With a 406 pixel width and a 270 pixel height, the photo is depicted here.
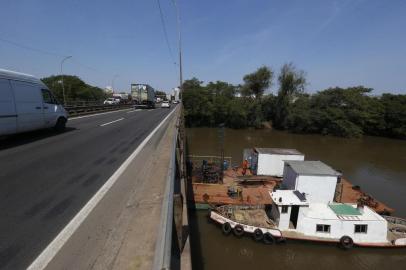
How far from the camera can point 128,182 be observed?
7.05 m

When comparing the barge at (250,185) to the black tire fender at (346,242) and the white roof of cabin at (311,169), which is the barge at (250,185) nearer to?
the white roof of cabin at (311,169)

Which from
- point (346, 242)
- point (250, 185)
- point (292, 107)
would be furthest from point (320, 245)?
point (292, 107)

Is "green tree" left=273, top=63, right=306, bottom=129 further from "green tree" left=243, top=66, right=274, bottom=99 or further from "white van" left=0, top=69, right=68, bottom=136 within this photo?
"white van" left=0, top=69, right=68, bottom=136

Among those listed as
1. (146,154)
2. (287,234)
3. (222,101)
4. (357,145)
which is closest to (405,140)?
(357,145)

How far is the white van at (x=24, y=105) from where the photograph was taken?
34.8 feet

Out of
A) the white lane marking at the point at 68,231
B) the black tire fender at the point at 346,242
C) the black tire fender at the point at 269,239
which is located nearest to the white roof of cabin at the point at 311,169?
the black tire fender at the point at 346,242

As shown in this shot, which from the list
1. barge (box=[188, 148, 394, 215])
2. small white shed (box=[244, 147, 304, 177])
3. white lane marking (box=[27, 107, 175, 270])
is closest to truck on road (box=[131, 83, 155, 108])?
barge (box=[188, 148, 394, 215])

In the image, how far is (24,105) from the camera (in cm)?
1162

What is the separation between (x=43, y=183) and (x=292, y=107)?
2616 inches

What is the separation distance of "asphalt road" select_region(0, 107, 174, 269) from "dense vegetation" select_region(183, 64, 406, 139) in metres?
58.9

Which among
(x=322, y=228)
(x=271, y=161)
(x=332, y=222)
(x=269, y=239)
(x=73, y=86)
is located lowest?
(x=269, y=239)

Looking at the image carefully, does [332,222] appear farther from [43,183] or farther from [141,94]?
[141,94]

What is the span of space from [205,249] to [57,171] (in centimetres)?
973

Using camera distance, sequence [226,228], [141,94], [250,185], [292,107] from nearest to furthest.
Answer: [226,228] → [250,185] → [141,94] → [292,107]
